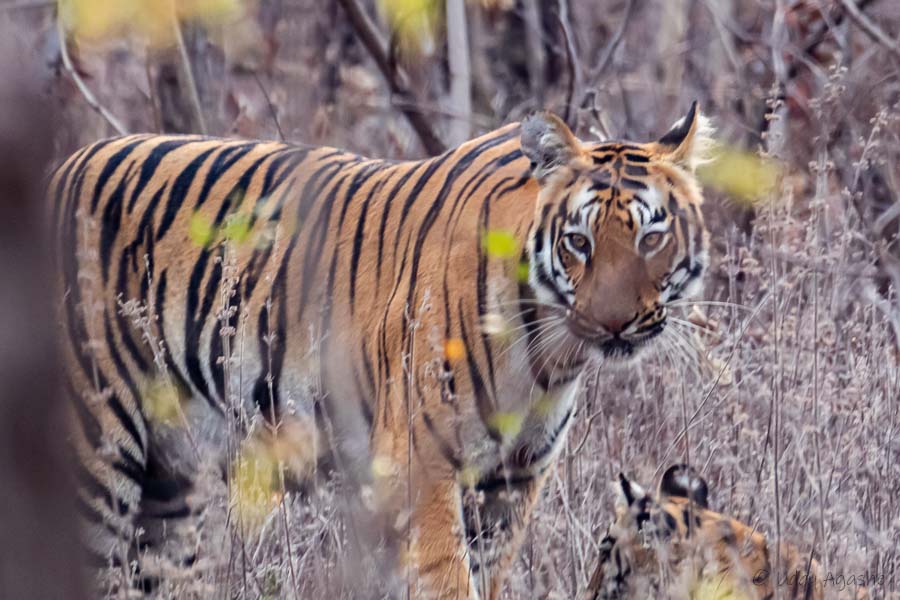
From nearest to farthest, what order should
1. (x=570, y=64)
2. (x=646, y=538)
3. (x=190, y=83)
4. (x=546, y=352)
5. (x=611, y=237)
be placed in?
(x=646, y=538), (x=611, y=237), (x=546, y=352), (x=570, y=64), (x=190, y=83)

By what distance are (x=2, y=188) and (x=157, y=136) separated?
13.0 feet

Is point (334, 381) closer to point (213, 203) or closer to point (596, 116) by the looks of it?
point (213, 203)

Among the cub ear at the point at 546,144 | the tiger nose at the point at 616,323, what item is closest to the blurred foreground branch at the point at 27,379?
the tiger nose at the point at 616,323

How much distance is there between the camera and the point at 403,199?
4.70 metres

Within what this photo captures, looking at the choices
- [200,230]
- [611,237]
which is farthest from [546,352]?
[200,230]

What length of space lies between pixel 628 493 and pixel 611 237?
0.86 m

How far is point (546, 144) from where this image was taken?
4.25 metres

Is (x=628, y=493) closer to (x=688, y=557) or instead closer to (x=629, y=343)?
(x=688, y=557)

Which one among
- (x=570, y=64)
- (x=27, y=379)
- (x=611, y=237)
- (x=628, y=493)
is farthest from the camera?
(x=570, y=64)

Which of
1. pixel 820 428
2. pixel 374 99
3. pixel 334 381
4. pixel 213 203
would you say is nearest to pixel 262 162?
pixel 213 203

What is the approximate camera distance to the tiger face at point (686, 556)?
3359mm

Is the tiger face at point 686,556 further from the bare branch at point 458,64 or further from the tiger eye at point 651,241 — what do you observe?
the bare branch at point 458,64

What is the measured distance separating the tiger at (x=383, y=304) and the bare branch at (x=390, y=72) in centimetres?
182

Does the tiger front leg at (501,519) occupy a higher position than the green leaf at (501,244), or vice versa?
the green leaf at (501,244)
